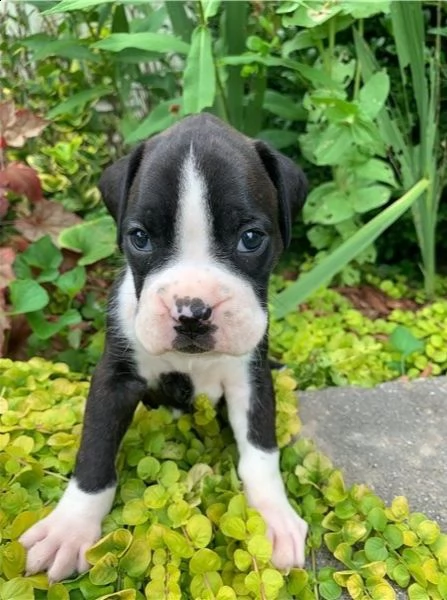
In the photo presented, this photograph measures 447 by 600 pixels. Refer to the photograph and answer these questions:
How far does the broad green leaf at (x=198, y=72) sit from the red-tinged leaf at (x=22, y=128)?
81 centimetres

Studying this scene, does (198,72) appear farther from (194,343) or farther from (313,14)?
(194,343)

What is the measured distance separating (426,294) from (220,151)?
2.39 metres

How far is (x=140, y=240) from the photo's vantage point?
5.99 ft

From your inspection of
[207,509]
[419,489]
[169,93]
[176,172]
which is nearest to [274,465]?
[207,509]

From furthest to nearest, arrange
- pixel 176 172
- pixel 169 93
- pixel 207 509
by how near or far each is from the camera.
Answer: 1. pixel 169 93
2. pixel 207 509
3. pixel 176 172

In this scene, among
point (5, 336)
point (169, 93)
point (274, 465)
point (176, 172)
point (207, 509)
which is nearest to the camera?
point (176, 172)

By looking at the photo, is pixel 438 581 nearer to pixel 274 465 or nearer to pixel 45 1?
pixel 274 465

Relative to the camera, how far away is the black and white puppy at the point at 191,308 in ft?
5.57

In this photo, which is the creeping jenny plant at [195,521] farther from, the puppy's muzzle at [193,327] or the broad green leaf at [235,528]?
the puppy's muzzle at [193,327]

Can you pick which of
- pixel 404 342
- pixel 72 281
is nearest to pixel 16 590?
pixel 72 281

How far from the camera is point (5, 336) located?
9.11 ft

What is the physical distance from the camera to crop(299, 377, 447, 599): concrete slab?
215 cm

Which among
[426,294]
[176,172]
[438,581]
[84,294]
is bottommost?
[426,294]

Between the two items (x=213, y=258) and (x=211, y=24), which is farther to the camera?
(x=211, y=24)
